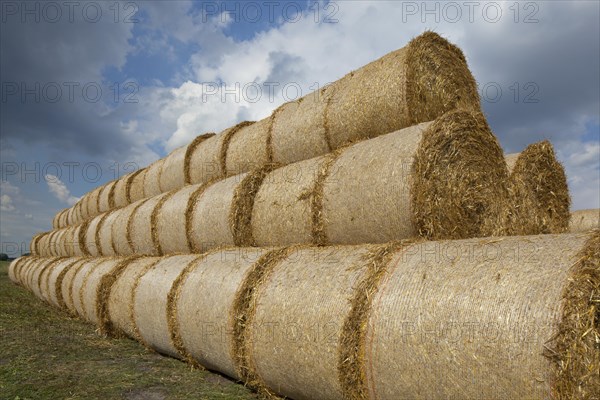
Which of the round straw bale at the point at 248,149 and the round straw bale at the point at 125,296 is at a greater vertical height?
the round straw bale at the point at 248,149

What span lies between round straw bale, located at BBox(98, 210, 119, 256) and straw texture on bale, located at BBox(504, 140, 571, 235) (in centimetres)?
856

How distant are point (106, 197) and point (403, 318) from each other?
12370mm

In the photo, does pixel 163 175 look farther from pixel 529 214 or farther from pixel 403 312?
pixel 403 312

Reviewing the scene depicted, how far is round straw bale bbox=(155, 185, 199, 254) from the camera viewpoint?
7630 millimetres

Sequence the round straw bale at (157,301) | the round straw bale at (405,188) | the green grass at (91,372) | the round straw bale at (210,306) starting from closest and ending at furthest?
the round straw bale at (405,188)
the green grass at (91,372)
the round straw bale at (210,306)
the round straw bale at (157,301)

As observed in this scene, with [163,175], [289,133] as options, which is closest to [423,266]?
[289,133]

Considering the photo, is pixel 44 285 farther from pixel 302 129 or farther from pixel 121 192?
pixel 302 129

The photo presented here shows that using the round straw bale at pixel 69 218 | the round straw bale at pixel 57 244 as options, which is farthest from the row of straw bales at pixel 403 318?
the round straw bale at pixel 69 218

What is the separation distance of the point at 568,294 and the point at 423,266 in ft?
3.38

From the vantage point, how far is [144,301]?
22.2ft

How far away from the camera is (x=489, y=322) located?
2.84 m

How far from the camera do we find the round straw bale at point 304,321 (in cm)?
376

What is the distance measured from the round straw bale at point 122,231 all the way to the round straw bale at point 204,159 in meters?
1.56

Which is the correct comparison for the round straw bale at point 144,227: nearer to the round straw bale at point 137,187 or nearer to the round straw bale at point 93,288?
Result: the round straw bale at point 93,288
